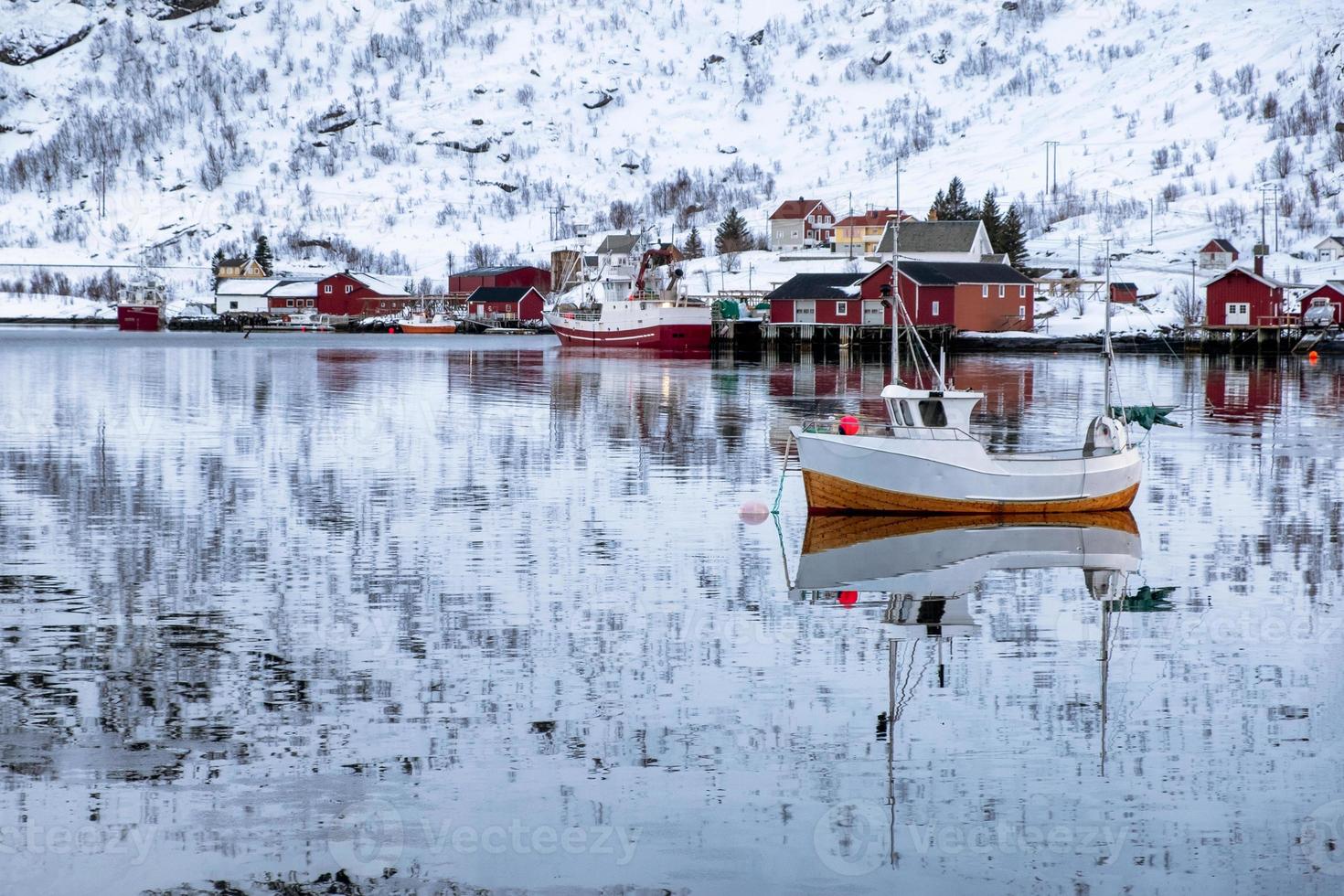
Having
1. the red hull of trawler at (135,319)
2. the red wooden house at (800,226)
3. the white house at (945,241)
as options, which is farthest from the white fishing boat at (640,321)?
the red hull of trawler at (135,319)

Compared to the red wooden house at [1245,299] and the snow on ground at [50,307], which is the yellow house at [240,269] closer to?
the snow on ground at [50,307]

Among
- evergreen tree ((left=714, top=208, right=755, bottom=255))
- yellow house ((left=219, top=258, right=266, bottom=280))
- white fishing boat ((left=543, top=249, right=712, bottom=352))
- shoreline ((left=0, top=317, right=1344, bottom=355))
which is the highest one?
evergreen tree ((left=714, top=208, right=755, bottom=255))

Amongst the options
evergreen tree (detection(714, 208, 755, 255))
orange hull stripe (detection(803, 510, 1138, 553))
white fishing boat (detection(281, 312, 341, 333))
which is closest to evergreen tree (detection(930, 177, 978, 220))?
evergreen tree (detection(714, 208, 755, 255))

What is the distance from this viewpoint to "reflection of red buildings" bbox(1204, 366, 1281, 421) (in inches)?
2025

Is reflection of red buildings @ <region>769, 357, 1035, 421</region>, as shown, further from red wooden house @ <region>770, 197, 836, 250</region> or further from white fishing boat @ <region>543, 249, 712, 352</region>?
red wooden house @ <region>770, 197, 836, 250</region>

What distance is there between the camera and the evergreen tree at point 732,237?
166 m

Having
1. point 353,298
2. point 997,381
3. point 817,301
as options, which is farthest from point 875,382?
point 353,298

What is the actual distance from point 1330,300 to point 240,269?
417ft

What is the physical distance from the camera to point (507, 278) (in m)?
171

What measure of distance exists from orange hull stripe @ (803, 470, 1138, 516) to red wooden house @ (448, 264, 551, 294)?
5609 inches

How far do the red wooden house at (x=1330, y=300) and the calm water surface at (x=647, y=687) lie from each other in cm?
7459

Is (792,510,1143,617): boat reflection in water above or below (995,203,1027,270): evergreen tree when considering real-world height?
below

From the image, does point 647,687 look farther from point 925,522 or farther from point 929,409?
point 929,409

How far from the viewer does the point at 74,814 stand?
1202cm
